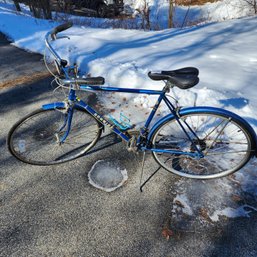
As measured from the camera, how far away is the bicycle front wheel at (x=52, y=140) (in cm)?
276

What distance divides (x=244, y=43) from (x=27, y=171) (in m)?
5.26

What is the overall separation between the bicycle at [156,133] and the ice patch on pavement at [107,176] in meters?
0.31

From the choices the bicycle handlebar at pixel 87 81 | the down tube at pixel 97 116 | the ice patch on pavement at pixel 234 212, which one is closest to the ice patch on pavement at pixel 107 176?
the down tube at pixel 97 116

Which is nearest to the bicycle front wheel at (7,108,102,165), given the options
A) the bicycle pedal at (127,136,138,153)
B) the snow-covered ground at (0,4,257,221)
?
the bicycle pedal at (127,136,138,153)

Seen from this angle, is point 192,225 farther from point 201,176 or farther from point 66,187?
point 66,187

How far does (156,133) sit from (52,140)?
4.86ft

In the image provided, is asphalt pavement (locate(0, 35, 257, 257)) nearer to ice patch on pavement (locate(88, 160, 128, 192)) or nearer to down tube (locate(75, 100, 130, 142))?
ice patch on pavement (locate(88, 160, 128, 192))

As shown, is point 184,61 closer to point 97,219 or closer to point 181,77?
point 181,77

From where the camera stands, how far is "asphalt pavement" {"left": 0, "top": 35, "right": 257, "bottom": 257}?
198 cm

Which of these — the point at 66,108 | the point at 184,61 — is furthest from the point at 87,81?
the point at 184,61

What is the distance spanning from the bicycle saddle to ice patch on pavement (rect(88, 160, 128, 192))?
119 centimetres

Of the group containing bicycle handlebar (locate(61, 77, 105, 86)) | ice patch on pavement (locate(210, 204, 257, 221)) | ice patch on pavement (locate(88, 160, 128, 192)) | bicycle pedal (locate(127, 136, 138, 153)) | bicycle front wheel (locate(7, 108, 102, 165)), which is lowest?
ice patch on pavement (locate(210, 204, 257, 221))

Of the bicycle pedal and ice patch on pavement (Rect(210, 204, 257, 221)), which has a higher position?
the bicycle pedal

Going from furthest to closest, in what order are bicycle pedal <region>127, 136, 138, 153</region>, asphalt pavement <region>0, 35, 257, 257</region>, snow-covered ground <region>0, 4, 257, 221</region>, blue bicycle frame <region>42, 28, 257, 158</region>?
Answer: snow-covered ground <region>0, 4, 257, 221</region>
bicycle pedal <region>127, 136, 138, 153</region>
blue bicycle frame <region>42, 28, 257, 158</region>
asphalt pavement <region>0, 35, 257, 257</region>
